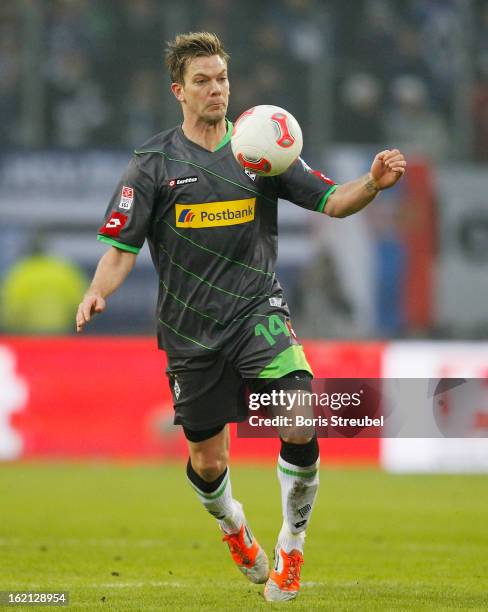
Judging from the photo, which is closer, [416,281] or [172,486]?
[172,486]

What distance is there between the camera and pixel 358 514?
1075cm

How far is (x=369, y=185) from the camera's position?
236 inches

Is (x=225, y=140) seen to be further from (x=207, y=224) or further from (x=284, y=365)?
(x=284, y=365)

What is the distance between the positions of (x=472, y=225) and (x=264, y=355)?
1184 cm

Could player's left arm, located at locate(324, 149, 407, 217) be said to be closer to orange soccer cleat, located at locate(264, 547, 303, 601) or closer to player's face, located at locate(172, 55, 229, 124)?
player's face, located at locate(172, 55, 229, 124)

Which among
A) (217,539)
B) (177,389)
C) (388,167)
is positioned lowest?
(217,539)

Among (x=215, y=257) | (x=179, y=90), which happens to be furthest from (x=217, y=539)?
(x=179, y=90)

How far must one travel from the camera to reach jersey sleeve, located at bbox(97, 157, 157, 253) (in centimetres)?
625

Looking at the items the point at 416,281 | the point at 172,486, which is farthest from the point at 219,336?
the point at 416,281

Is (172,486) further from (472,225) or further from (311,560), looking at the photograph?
(472,225)

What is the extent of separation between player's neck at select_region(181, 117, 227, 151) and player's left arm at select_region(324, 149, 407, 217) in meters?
0.63

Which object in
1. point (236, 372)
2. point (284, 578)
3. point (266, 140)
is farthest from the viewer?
point (236, 372)

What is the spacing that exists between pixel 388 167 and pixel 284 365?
1.01m

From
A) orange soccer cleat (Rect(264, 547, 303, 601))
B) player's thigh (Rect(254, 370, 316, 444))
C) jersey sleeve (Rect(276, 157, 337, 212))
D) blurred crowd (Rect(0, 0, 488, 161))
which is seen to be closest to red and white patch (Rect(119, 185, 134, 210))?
jersey sleeve (Rect(276, 157, 337, 212))
